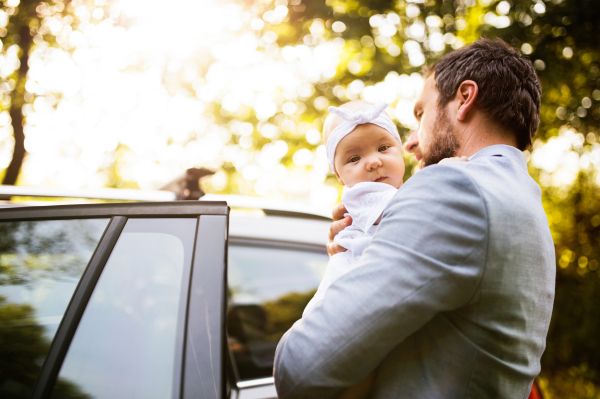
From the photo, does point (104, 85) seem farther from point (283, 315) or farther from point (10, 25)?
point (283, 315)

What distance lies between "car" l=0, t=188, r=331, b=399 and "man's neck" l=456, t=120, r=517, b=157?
0.91m

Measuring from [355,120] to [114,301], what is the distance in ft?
3.65

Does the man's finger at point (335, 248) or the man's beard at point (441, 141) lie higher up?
the man's beard at point (441, 141)

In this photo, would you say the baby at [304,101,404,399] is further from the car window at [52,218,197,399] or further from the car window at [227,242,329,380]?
the car window at [227,242,329,380]

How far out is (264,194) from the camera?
25125 millimetres

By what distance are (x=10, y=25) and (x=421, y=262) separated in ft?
23.7

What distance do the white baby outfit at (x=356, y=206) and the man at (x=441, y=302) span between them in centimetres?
29

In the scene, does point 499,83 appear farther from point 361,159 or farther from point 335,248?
point 335,248

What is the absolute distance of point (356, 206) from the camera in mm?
1577

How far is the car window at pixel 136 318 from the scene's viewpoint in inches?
47.9

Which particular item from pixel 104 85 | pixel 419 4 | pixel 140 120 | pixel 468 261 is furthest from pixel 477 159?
pixel 140 120

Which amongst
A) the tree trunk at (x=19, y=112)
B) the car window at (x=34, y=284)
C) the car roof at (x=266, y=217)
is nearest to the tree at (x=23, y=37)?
the tree trunk at (x=19, y=112)

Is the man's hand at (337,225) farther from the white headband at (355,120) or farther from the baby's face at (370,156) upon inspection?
the white headband at (355,120)

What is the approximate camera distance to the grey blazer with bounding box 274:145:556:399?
1032 mm
